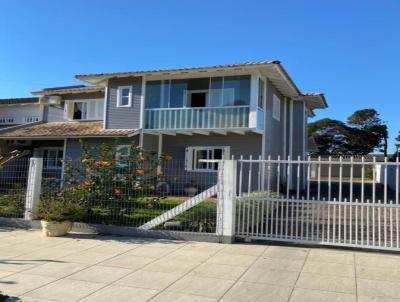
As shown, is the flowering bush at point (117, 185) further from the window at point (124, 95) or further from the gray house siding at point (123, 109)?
the window at point (124, 95)

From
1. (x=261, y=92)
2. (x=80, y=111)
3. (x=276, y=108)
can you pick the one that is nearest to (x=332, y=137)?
(x=276, y=108)

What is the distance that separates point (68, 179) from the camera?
34.8ft

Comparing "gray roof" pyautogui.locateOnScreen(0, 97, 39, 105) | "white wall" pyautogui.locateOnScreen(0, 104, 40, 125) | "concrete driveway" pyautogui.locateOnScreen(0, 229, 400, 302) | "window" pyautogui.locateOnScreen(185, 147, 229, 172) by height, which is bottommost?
"concrete driveway" pyautogui.locateOnScreen(0, 229, 400, 302)

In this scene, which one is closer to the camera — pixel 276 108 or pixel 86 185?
pixel 86 185

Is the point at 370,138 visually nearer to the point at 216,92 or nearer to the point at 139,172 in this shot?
the point at 216,92

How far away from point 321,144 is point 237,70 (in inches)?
1830

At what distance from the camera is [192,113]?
19.7 metres

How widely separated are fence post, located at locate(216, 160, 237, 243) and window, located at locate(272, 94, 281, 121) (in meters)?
13.7

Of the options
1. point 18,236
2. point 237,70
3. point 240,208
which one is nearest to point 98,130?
point 237,70

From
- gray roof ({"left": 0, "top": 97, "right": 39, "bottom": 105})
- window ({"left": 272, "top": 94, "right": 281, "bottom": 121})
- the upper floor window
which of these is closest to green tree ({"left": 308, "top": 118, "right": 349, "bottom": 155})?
window ({"left": 272, "top": 94, "right": 281, "bottom": 121})

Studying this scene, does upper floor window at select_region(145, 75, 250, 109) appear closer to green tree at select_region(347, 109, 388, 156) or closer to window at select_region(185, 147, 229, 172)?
window at select_region(185, 147, 229, 172)

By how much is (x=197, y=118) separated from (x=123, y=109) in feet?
13.8

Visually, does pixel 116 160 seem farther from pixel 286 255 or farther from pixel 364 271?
pixel 364 271

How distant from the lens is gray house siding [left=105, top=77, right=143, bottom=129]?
21.0 meters
